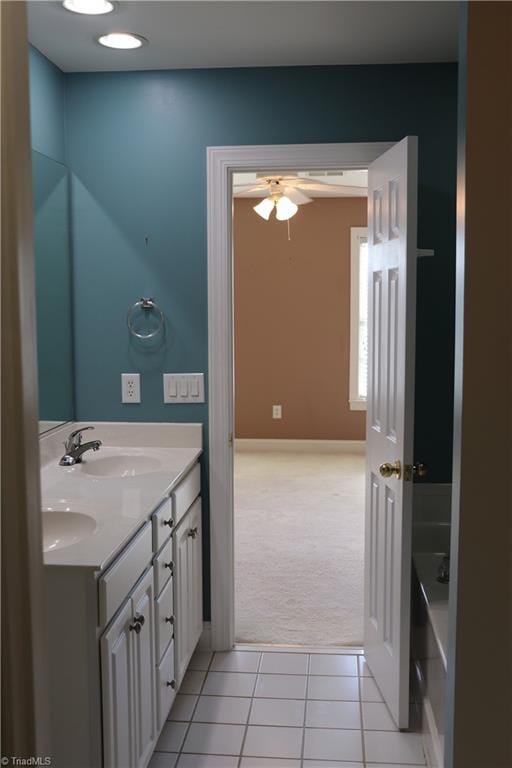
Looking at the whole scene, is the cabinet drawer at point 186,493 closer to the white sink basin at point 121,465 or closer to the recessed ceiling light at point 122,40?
the white sink basin at point 121,465

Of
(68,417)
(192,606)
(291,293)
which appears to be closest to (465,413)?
(192,606)

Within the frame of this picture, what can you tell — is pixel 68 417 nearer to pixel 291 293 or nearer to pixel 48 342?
pixel 48 342

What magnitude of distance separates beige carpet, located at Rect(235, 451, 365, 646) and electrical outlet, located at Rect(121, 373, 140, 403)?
1207mm

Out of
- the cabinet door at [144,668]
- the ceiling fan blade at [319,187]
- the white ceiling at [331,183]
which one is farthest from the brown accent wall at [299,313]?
the cabinet door at [144,668]

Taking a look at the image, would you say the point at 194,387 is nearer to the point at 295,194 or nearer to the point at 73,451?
the point at 73,451

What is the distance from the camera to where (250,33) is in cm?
280

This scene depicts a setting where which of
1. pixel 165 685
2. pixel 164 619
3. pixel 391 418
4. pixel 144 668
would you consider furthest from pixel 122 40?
pixel 165 685

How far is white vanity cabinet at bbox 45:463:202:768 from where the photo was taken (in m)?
1.90

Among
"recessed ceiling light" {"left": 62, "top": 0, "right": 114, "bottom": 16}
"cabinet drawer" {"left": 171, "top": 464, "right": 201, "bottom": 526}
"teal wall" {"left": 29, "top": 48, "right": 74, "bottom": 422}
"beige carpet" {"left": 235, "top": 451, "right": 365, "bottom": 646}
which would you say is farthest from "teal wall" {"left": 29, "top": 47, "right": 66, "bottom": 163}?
"beige carpet" {"left": 235, "top": 451, "right": 365, "bottom": 646}

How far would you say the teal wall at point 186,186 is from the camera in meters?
3.21

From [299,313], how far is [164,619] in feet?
16.2

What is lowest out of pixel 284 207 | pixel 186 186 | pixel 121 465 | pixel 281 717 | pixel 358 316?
pixel 281 717

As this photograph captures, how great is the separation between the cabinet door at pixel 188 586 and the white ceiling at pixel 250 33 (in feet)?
5.82

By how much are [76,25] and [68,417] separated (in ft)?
5.03
